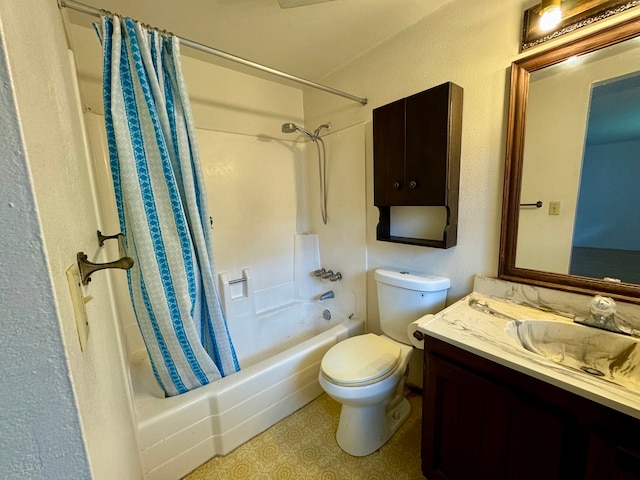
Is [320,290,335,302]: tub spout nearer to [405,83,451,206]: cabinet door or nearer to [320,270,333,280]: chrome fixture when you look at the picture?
[320,270,333,280]: chrome fixture

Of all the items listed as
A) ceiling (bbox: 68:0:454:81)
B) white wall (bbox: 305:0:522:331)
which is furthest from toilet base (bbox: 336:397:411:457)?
ceiling (bbox: 68:0:454:81)

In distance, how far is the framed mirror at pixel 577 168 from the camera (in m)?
0.96

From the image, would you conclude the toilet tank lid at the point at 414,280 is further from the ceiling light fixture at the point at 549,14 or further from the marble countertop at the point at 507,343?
the ceiling light fixture at the point at 549,14

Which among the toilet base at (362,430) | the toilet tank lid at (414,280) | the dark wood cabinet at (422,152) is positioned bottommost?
the toilet base at (362,430)

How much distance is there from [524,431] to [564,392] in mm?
196

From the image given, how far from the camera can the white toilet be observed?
49.6 inches

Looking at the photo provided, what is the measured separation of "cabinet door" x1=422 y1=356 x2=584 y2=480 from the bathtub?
2.45 feet

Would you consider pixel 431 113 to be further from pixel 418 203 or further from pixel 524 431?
pixel 524 431

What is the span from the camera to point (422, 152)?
1377mm

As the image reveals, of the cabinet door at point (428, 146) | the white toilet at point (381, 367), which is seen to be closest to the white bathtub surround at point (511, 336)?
the white toilet at point (381, 367)

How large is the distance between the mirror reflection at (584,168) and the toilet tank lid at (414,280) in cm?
36

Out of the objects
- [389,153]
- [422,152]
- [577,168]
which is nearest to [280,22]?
[389,153]

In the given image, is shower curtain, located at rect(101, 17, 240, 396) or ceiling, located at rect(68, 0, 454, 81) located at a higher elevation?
ceiling, located at rect(68, 0, 454, 81)

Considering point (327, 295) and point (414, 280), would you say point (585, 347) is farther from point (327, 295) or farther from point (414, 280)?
point (327, 295)
